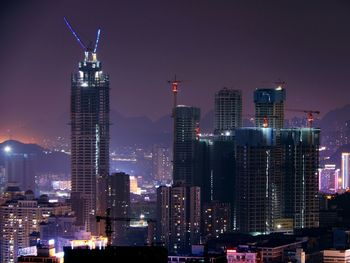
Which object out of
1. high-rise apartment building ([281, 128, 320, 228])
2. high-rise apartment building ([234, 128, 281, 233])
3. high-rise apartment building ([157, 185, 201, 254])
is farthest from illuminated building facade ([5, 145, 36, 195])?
high-rise apartment building ([281, 128, 320, 228])

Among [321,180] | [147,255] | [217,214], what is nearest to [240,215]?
[217,214]

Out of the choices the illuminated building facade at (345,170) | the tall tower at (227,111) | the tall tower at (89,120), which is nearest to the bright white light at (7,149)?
the tall tower at (89,120)

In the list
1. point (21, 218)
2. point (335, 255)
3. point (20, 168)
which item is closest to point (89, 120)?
point (20, 168)

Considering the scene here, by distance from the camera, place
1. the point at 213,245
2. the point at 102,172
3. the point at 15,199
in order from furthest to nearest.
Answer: the point at 102,172 < the point at 15,199 < the point at 213,245

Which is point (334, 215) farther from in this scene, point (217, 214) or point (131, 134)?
point (131, 134)

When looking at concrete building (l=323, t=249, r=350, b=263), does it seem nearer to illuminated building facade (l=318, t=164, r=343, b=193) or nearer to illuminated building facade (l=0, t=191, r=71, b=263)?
illuminated building facade (l=0, t=191, r=71, b=263)

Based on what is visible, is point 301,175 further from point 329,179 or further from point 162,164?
point 162,164
